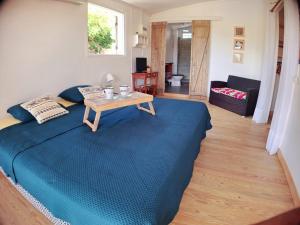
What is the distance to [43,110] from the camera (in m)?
2.47

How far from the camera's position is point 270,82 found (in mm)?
3898

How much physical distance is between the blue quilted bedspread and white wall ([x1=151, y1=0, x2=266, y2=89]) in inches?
→ 146

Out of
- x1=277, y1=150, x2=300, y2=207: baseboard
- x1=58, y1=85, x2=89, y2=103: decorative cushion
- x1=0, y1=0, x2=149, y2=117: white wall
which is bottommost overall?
x1=277, y1=150, x2=300, y2=207: baseboard

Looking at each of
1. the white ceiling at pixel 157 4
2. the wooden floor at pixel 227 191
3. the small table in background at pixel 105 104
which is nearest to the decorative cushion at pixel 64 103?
the small table in background at pixel 105 104

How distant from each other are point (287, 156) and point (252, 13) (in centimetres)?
402

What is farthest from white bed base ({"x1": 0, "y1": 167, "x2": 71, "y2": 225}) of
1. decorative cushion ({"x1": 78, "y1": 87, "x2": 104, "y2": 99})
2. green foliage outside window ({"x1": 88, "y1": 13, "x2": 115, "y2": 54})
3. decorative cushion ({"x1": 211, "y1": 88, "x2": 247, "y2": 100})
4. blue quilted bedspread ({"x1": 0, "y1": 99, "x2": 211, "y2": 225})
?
decorative cushion ({"x1": 211, "y1": 88, "x2": 247, "y2": 100})

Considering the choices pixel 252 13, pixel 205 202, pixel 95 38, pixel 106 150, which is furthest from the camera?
pixel 252 13

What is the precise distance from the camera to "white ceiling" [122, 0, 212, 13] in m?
4.95

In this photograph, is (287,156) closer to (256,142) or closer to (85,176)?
(256,142)

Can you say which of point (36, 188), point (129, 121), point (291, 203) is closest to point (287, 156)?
point (291, 203)

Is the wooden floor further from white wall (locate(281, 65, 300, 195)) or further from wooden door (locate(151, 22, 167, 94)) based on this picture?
wooden door (locate(151, 22, 167, 94))

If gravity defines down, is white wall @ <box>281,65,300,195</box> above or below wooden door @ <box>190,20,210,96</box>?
below

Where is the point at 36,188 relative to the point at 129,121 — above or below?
below

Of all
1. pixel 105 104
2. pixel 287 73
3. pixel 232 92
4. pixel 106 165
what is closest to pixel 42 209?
pixel 106 165
